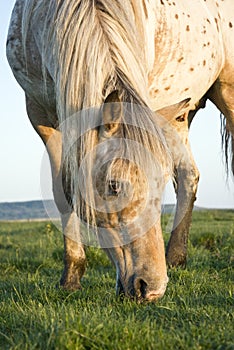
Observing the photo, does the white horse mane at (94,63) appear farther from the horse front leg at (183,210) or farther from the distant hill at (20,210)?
the distant hill at (20,210)

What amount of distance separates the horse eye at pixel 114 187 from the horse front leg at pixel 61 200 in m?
1.54

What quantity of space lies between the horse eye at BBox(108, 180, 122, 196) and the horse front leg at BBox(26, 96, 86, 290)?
60.6 inches

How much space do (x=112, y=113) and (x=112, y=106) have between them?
43 mm

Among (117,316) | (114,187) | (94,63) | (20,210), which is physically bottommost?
(20,210)

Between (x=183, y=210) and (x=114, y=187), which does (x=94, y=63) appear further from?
(x=183, y=210)

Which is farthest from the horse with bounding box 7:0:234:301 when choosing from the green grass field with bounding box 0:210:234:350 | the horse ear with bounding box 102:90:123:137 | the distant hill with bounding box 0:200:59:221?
the distant hill with bounding box 0:200:59:221

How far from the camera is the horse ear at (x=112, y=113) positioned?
3523 mm

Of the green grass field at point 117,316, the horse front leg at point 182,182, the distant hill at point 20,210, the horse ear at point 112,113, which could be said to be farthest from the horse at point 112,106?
the distant hill at point 20,210

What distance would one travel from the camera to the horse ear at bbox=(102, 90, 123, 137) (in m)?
3.52

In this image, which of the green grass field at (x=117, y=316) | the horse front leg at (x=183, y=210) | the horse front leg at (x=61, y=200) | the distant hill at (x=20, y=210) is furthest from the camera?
the distant hill at (x=20, y=210)

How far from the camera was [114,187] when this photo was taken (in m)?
3.50

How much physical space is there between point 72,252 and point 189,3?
8.07 feet

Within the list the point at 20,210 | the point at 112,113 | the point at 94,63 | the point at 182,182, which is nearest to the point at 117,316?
the point at 112,113

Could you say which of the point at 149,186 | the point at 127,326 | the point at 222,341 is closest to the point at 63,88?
the point at 149,186
